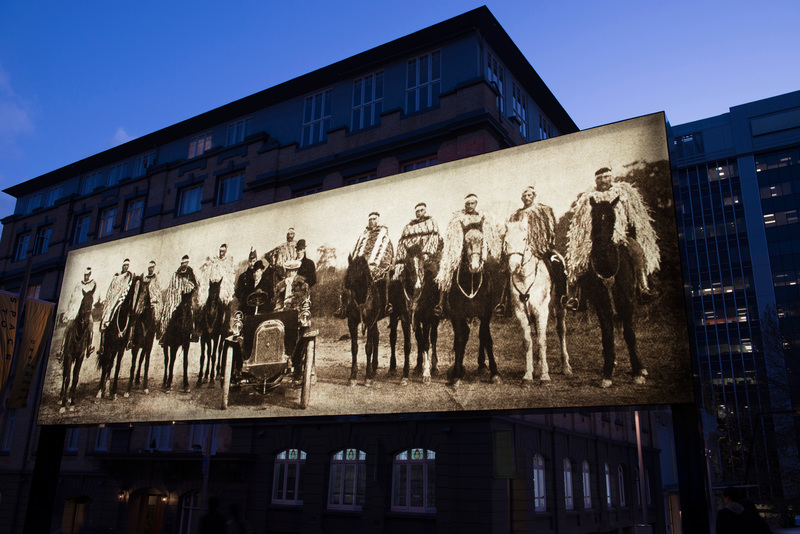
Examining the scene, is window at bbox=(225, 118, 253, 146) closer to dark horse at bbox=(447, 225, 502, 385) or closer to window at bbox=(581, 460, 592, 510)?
dark horse at bbox=(447, 225, 502, 385)

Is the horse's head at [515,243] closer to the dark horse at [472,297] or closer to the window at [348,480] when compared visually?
the dark horse at [472,297]

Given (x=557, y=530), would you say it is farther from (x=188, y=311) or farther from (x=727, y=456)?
(x=727, y=456)

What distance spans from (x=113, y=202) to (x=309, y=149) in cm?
1510

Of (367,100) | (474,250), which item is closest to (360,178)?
(367,100)

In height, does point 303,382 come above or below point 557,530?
above

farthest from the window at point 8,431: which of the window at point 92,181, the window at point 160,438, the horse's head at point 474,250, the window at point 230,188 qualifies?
the horse's head at point 474,250

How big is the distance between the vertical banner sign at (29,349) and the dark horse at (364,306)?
11348 mm

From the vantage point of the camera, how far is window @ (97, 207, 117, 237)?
36219 mm

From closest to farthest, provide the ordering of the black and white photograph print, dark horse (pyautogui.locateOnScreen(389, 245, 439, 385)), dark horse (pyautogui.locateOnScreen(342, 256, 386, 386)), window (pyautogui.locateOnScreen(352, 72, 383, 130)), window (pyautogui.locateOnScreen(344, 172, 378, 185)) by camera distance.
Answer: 1. the black and white photograph print
2. dark horse (pyautogui.locateOnScreen(389, 245, 439, 385))
3. dark horse (pyautogui.locateOnScreen(342, 256, 386, 386))
4. window (pyautogui.locateOnScreen(344, 172, 378, 185))
5. window (pyautogui.locateOnScreen(352, 72, 383, 130))

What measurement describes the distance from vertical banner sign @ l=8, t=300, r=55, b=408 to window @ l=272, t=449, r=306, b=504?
31.7 ft

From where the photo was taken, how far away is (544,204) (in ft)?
45.3

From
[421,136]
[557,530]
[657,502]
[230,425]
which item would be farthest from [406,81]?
[657,502]

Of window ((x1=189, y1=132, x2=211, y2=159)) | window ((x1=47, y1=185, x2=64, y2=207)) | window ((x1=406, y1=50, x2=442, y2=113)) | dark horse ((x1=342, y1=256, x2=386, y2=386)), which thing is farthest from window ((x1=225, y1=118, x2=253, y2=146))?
dark horse ((x1=342, y1=256, x2=386, y2=386))

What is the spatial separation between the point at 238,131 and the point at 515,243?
23.0 metres
